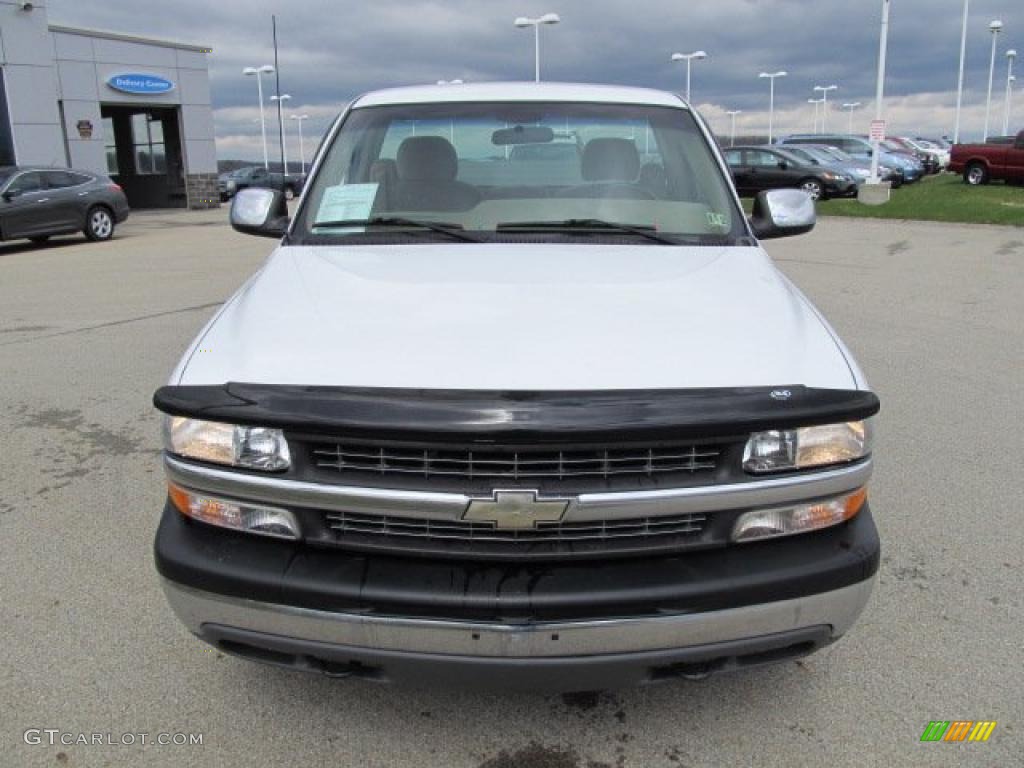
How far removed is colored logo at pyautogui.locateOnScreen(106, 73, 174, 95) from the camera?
27.2 meters

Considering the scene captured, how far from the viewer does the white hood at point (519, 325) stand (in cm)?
220

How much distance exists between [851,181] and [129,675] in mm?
25992

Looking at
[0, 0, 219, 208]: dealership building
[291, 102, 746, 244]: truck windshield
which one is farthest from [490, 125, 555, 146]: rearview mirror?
[0, 0, 219, 208]: dealership building

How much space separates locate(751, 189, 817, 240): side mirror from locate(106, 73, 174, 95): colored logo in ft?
92.5

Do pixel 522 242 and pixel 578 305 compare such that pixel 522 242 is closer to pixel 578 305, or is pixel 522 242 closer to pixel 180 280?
pixel 578 305

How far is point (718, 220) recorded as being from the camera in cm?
348

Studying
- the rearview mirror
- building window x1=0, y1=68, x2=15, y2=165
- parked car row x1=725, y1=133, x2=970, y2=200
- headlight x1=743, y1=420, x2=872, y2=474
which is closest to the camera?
headlight x1=743, y1=420, x2=872, y2=474

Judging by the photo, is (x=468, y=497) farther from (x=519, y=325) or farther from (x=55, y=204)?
Result: (x=55, y=204)

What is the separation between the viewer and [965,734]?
2525 mm

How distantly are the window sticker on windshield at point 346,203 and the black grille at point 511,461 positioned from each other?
1.56m

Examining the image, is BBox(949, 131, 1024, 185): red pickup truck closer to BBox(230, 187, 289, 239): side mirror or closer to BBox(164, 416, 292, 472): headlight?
BBox(230, 187, 289, 239): side mirror

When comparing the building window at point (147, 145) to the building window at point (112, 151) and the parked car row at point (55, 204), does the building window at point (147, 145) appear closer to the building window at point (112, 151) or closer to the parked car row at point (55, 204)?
the building window at point (112, 151)

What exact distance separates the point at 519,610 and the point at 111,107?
3367 cm

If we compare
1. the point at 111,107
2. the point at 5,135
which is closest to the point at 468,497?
the point at 5,135
